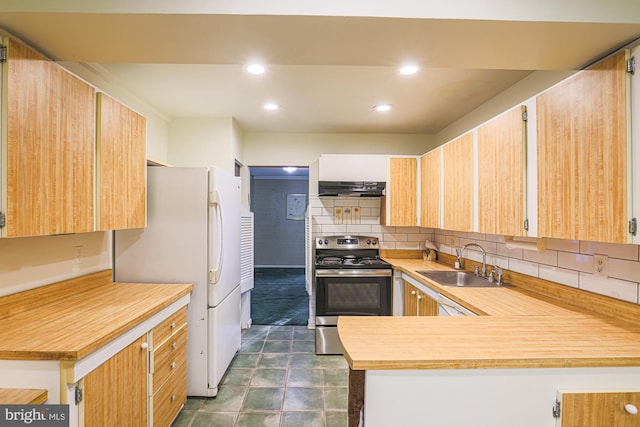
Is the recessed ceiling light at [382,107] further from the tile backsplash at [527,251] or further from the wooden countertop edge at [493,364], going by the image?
the wooden countertop edge at [493,364]

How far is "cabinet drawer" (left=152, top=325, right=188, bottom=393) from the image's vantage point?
5.83 feet

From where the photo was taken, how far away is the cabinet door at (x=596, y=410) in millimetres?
1136

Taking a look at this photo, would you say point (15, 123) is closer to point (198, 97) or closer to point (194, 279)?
point (194, 279)

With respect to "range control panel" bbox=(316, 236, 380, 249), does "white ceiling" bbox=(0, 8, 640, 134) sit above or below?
above

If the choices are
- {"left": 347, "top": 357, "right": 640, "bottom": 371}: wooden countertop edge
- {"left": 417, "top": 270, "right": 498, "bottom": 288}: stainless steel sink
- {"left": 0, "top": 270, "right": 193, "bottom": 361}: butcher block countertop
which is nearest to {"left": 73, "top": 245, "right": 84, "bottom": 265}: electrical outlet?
{"left": 0, "top": 270, "right": 193, "bottom": 361}: butcher block countertop

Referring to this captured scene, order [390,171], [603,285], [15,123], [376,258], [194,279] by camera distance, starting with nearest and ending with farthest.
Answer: [15,123]
[603,285]
[194,279]
[390,171]
[376,258]

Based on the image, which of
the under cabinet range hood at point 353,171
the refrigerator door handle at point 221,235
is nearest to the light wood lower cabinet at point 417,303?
the under cabinet range hood at point 353,171

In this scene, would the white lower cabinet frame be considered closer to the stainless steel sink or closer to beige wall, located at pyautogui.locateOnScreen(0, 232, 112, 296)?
the stainless steel sink

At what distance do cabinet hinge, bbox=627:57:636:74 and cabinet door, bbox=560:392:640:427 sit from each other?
3.97 feet

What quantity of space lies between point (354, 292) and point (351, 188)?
44.2 inches

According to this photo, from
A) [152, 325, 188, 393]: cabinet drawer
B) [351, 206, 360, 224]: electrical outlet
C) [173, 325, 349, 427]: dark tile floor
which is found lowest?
[173, 325, 349, 427]: dark tile floor

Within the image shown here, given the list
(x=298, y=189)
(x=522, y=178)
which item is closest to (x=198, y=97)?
(x=522, y=178)

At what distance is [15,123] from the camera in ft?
4.04

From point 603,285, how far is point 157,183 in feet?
9.36
